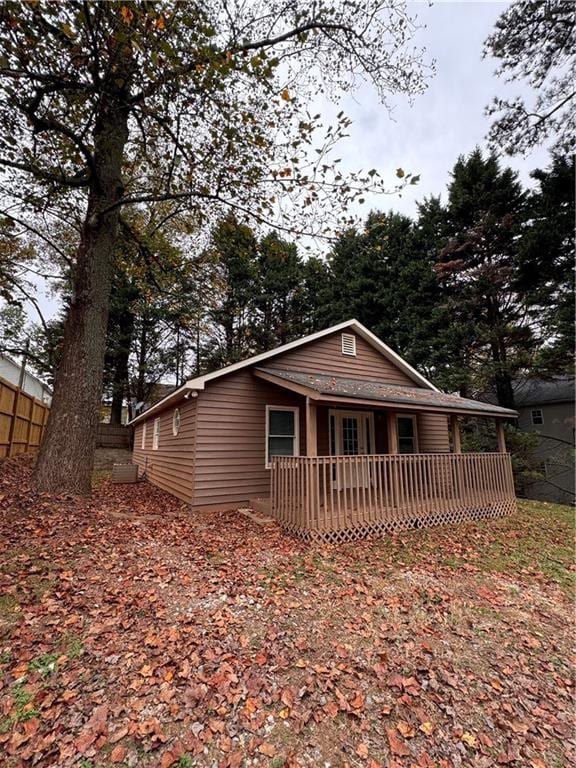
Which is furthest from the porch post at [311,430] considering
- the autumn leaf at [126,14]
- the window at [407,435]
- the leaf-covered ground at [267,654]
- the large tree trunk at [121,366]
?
the large tree trunk at [121,366]

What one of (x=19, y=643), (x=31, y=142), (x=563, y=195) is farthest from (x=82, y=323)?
(x=563, y=195)

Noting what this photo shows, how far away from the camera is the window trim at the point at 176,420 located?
970 centimetres

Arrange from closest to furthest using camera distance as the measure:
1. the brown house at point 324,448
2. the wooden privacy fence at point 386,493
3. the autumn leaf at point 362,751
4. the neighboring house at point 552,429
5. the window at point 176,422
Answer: the autumn leaf at point 362,751
the wooden privacy fence at point 386,493
the brown house at point 324,448
the window at point 176,422
the neighboring house at point 552,429

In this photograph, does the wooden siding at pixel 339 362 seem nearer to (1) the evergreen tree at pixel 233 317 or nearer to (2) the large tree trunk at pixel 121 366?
(1) the evergreen tree at pixel 233 317

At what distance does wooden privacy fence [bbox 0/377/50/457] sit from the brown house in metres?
4.31

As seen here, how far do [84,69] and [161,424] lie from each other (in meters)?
9.26

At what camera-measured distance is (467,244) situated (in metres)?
16.5

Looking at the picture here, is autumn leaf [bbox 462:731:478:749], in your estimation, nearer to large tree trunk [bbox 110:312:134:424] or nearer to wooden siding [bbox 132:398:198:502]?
wooden siding [bbox 132:398:198:502]

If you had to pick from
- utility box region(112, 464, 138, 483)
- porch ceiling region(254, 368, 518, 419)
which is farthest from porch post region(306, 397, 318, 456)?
utility box region(112, 464, 138, 483)

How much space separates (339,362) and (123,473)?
8723mm

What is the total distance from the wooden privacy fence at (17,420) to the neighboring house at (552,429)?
20.3 meters

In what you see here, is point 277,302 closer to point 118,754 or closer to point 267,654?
point 267,654

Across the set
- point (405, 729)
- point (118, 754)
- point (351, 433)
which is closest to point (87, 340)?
point (118, 754)

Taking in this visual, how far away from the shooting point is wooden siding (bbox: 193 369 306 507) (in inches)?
324
